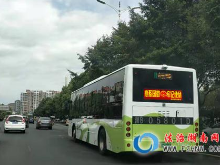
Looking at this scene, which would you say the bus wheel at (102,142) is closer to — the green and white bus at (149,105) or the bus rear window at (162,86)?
Result: the green and white bus at (149,105)

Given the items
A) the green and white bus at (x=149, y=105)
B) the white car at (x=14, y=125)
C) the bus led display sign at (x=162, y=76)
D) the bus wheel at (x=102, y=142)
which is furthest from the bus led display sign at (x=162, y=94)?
the white car at (x=14, y=125)

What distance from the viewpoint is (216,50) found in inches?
697

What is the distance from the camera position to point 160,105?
35.6 feet

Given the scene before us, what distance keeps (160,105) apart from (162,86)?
65 cm

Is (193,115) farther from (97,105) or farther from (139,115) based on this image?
(97,105)

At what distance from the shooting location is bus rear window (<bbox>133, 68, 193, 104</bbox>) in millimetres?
10797

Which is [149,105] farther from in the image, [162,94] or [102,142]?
[102,142]

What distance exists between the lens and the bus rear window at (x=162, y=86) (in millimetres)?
10797

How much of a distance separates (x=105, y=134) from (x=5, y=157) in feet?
11.9

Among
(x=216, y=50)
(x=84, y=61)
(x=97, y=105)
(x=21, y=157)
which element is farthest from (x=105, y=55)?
(x=21, y=157)

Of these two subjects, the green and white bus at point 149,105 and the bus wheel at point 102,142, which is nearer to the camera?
the green and white bus at point 149,105

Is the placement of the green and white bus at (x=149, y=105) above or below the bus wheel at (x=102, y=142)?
above

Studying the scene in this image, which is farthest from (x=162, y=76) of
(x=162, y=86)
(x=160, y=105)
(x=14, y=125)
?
(x=14, y=125)

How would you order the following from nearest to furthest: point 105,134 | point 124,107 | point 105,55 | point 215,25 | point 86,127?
point 124,107, point 105,134, point 86,127, point 215,25, point 105,55
